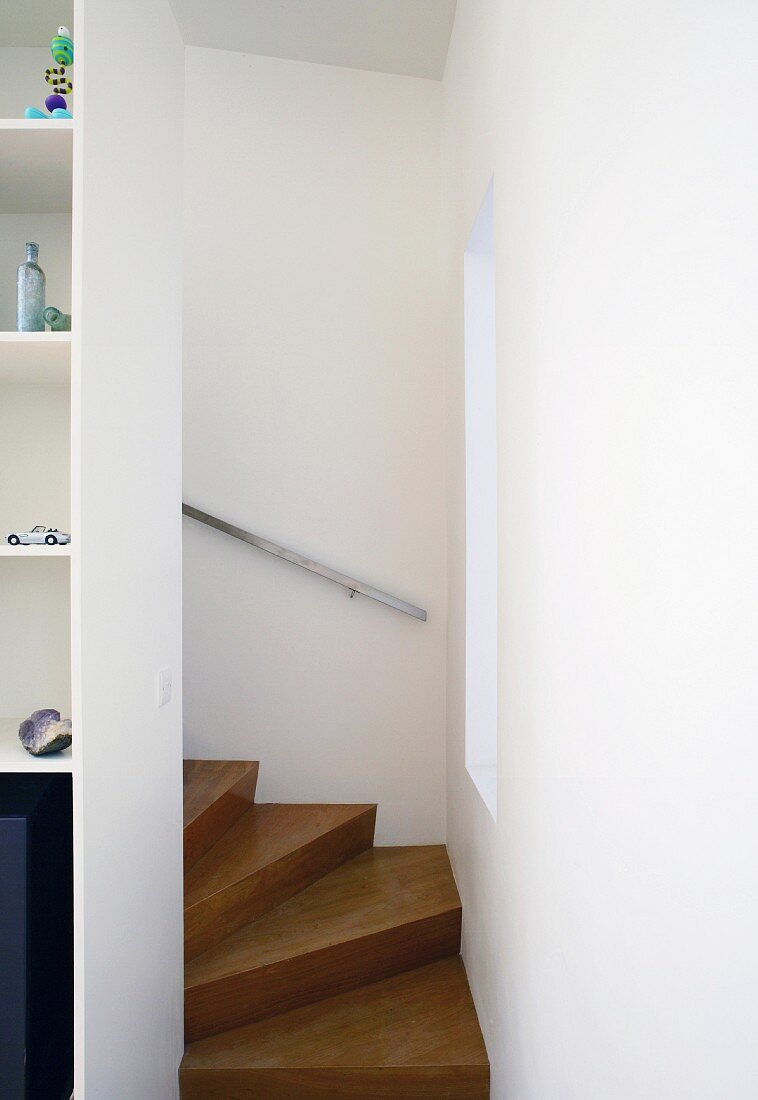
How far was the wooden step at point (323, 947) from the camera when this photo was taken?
80.3 inches

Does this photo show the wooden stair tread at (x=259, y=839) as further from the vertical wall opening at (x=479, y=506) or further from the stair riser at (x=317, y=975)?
the vertical wall opening at (x=479, y=506)

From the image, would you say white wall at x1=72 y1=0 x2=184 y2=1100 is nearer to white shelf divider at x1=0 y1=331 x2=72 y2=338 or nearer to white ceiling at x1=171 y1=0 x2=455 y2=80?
white shelf divider at x1=0 y1=331 x2=72 y2=338

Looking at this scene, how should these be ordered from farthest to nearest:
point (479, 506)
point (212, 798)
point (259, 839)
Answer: point (259, 839) → point (212, 798) → point (479, 506)

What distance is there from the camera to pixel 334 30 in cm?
269

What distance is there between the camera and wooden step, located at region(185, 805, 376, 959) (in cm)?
217

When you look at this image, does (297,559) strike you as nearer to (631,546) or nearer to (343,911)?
(343,911)

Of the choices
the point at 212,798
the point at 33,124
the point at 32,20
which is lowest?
the point at 212,798

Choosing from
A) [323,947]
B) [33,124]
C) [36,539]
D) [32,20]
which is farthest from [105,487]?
[323,947]

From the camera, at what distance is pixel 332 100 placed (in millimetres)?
2926

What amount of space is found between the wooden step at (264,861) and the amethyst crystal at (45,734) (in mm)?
963

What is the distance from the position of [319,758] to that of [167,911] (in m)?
1.12

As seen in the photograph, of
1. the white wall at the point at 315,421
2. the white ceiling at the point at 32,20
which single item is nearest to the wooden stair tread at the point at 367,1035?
the white wall at the point at 315,421

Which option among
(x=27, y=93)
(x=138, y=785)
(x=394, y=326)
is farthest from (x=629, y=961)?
(x=394, y=326)

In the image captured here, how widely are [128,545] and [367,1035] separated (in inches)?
56.0
